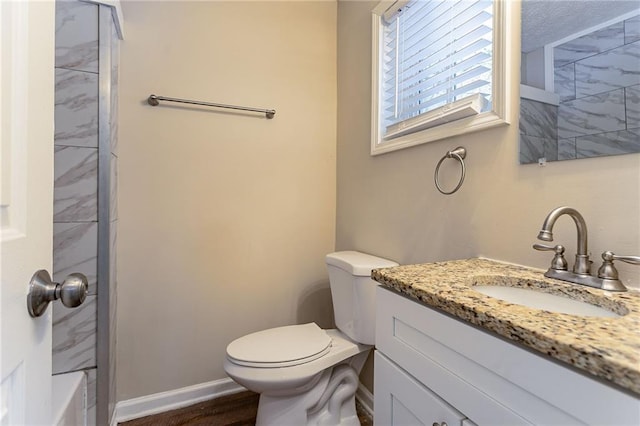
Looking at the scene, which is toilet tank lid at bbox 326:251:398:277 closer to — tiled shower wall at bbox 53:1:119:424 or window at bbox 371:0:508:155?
window at bbox 371:0:508:155

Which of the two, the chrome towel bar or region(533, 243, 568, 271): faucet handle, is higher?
the chrome towel bar

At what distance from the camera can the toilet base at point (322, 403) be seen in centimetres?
130

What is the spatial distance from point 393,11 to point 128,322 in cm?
196

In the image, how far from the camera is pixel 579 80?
2.62 ft

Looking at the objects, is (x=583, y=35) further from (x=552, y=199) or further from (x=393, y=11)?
(x=393, y=11)

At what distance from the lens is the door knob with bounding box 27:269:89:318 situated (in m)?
0.48

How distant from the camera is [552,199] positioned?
2.79ft

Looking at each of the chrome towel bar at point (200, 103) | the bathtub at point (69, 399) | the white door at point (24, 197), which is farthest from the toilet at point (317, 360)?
the chrome towel bar at point (200, 103)

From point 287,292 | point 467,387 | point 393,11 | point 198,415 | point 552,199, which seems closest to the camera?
point 467,387

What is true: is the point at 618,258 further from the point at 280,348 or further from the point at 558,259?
the point at 280,348

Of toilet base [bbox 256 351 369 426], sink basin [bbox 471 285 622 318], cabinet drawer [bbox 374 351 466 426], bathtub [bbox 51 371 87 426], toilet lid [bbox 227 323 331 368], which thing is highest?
sink basin [bbox 471 285 622 318]

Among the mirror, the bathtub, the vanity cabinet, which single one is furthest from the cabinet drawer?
the bathtub

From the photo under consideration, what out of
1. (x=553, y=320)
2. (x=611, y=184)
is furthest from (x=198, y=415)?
(x=611, y=184)

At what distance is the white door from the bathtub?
2.22ft
